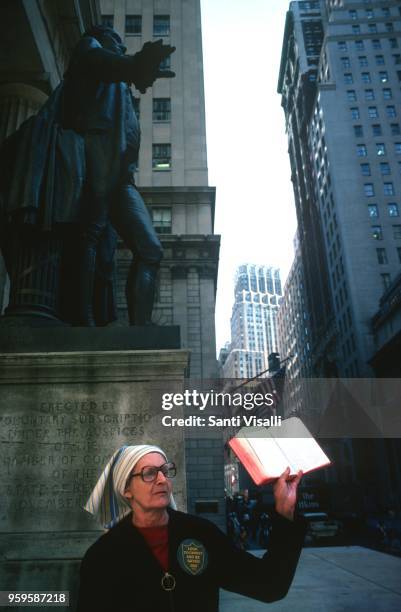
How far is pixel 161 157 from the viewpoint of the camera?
3834cm

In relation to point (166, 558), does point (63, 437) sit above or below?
above

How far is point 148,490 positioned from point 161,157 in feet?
127

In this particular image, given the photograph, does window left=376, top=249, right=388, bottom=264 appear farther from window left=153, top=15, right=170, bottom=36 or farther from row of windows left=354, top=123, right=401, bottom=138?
window left=153, top=15, right=170, bottom=36

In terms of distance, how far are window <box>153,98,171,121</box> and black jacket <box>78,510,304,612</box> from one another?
4145 cm

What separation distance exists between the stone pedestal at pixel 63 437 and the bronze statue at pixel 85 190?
1021 millimetres

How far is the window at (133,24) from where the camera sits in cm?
4275

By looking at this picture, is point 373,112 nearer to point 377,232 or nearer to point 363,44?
point 363,44

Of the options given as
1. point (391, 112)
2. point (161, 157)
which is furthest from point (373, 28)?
point (161, 157)

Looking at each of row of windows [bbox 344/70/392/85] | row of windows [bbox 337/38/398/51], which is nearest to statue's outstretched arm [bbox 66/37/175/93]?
row of windows [bbox 344/70/392/85]

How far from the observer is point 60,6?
1457 centimetres

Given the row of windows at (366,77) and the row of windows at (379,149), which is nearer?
the row of windows at (379,149)

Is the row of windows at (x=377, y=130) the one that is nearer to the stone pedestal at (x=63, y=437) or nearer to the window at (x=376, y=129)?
the window at (x=376, y=129)

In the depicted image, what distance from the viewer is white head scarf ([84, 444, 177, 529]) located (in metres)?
2.12

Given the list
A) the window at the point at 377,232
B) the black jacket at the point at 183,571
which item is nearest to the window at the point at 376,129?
the window at the point at 377,232
